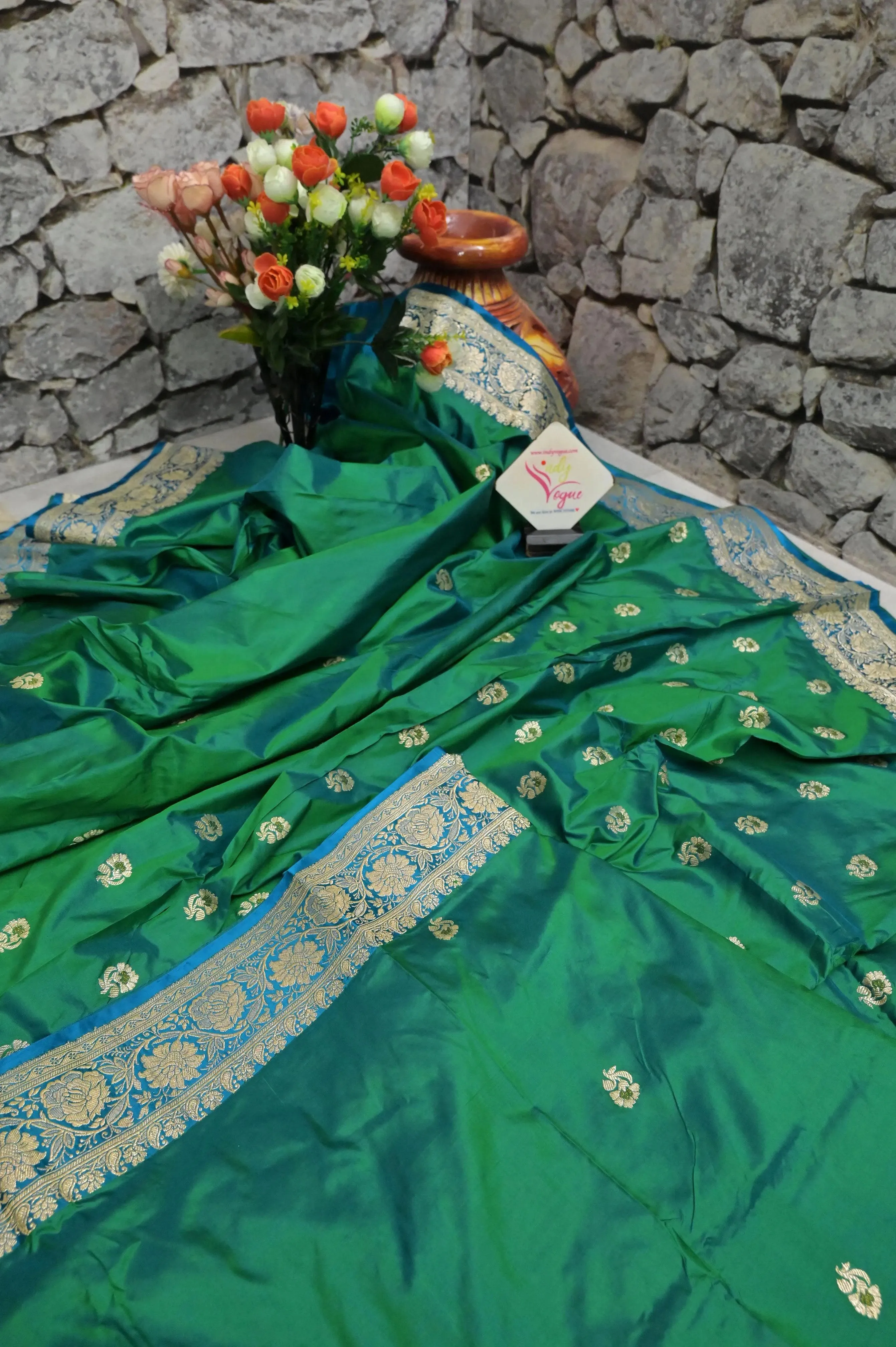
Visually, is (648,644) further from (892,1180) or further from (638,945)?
Answer: (892,1180)

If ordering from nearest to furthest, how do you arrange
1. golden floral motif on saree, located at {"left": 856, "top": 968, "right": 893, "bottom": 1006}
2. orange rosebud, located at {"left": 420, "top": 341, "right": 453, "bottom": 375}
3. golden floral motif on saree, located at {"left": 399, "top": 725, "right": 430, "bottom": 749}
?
1. golden floral motif on saree, located at {"left": 856, "top": 968, "right": 893, "bottom": 1006}
2. golden floral motif on saree, located at {"left": 399, "top": 725, "right": 430, "bottom": 749}
3. orange rosebud, located at {"left": 420, "top": 341, "right": 453, "bottom": 375}

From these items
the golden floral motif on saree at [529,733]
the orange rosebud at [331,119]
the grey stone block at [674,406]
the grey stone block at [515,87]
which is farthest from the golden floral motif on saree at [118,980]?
the grey stone block at [515,87]

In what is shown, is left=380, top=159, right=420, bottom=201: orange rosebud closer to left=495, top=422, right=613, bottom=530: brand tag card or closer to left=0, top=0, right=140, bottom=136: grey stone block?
left=495, top=422, right=613, bottom=530: brand tag card

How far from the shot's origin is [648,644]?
145 cm

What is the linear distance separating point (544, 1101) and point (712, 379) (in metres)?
1.40

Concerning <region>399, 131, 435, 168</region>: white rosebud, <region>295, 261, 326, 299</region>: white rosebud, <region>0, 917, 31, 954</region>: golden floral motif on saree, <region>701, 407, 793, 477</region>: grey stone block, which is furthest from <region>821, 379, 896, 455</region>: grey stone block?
<region>0, 917, 31, 954</region>: golden floral motif on saree

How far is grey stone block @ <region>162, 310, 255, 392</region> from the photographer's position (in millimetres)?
2000

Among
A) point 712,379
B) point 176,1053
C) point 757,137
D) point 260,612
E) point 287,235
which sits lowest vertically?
point 176,1053

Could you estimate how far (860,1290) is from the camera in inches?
31.3

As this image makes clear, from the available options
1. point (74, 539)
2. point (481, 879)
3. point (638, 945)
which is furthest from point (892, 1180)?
point (74, 539)

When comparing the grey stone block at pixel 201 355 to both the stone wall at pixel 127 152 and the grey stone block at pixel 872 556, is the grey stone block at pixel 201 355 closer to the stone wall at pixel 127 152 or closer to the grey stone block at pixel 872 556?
the stone wall at pixel 127 152

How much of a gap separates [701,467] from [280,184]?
97 centimetres

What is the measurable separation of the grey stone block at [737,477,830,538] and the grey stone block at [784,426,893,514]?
16 mm

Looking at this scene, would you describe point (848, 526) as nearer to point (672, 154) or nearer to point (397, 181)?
point (672, 154)
